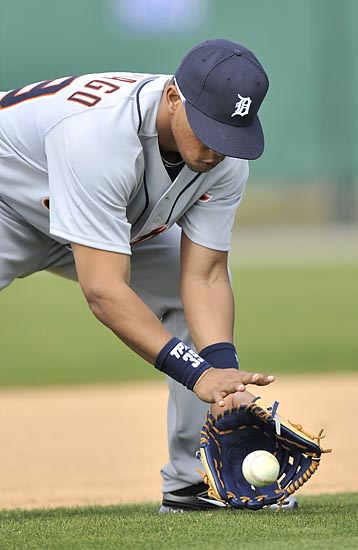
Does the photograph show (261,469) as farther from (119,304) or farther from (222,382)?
(119,304)

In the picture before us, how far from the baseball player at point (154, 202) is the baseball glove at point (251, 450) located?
0.36 feet

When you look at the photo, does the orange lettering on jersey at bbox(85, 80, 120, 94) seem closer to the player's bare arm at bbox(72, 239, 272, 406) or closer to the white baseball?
the player's bare arm at bbox(72, 239, 272, 406)

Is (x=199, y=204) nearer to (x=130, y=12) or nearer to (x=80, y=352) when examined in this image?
(x=80, y=352)

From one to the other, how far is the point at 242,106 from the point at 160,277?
953mm

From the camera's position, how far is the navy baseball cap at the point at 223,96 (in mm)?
3176

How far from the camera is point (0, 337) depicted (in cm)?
1026

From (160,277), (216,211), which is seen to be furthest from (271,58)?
(216,211)

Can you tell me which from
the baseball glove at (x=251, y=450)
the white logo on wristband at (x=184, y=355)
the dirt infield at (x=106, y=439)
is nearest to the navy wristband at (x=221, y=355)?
the baseball glove at (x=251, y=450)

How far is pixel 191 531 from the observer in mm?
2986

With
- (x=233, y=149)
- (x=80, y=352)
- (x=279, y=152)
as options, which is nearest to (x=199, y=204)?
(x=233, y=149)

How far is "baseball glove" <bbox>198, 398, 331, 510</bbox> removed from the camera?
10.8 ft

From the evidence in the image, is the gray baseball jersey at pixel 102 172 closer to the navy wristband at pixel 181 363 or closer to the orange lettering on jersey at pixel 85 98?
the orange lettering on jersey at pixel 85 98

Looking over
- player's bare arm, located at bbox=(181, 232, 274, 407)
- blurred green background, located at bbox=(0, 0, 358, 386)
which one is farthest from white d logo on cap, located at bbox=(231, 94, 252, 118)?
blurred green background, located at bbox=(0, 0, 358, 386)

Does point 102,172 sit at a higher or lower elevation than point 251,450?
higher
